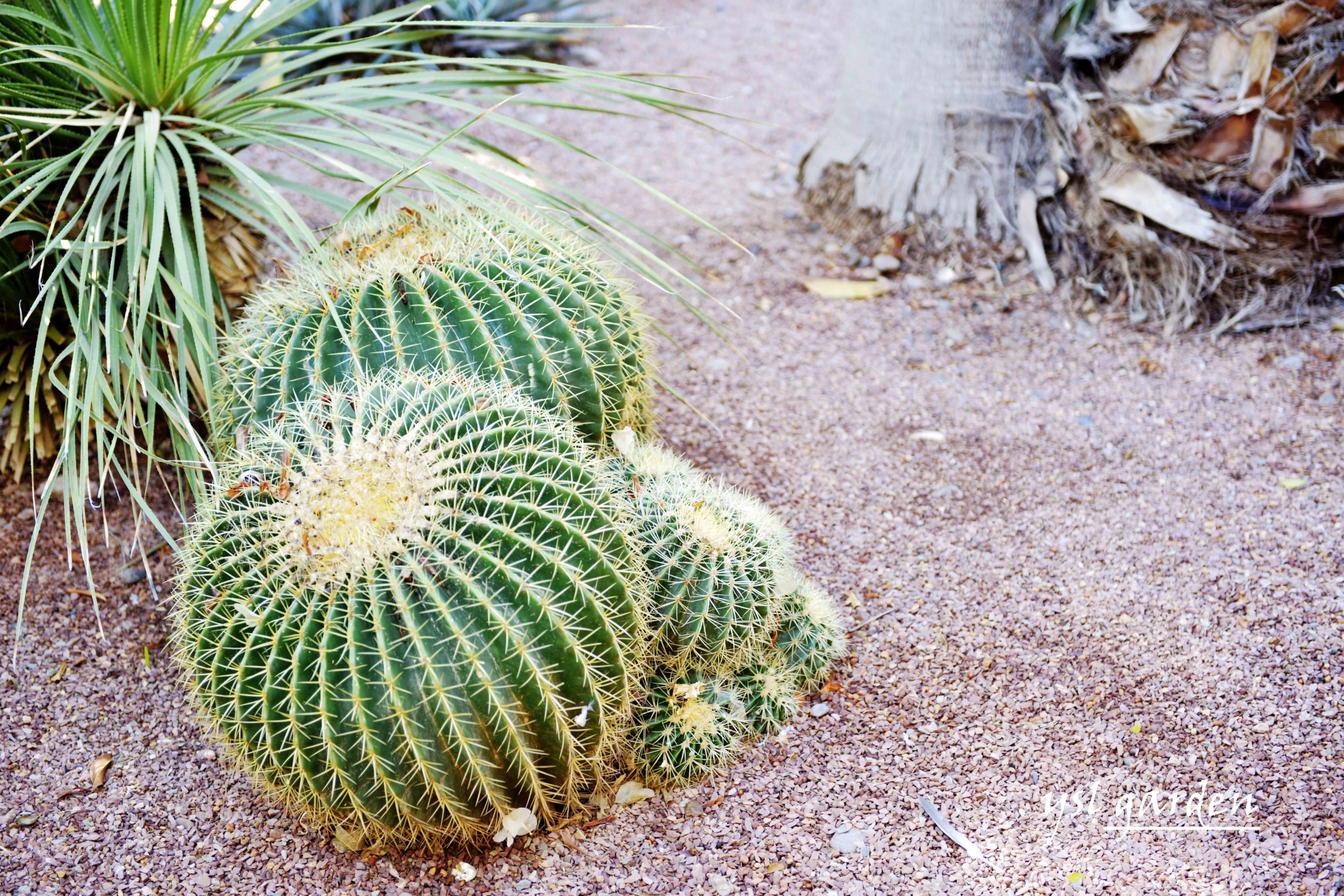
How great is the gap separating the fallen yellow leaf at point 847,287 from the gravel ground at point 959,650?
0.07 meters

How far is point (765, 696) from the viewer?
7.34 ft

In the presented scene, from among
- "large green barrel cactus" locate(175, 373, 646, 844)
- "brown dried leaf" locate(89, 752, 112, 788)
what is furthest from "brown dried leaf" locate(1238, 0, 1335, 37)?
"brown dried leaf" locate(89, 752, 112, 788)

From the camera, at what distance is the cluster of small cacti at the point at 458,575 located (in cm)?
171

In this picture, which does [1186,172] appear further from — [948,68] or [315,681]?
[315,681]

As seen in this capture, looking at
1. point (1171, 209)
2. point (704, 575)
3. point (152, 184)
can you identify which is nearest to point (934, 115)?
point (1171, 209)

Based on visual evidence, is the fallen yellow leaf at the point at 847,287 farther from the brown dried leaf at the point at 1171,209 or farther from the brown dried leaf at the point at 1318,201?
the brown dried leaf at the point at 1318,201

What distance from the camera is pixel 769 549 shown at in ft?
7.29

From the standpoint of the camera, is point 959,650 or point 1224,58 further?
point 1224,58

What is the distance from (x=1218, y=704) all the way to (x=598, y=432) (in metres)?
1.50

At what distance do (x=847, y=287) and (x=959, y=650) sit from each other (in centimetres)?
192

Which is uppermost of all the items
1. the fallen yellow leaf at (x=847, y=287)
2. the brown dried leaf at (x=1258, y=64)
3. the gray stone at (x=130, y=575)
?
the brown dried leaf at (x=1258, y=64)

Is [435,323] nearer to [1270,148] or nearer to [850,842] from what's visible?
[850,842]

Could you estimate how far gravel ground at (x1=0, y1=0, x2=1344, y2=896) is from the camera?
195 cm

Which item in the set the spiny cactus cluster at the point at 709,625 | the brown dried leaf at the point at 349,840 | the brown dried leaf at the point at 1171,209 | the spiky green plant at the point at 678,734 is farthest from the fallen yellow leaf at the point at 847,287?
the brown dried leaf at the point at 349,840
